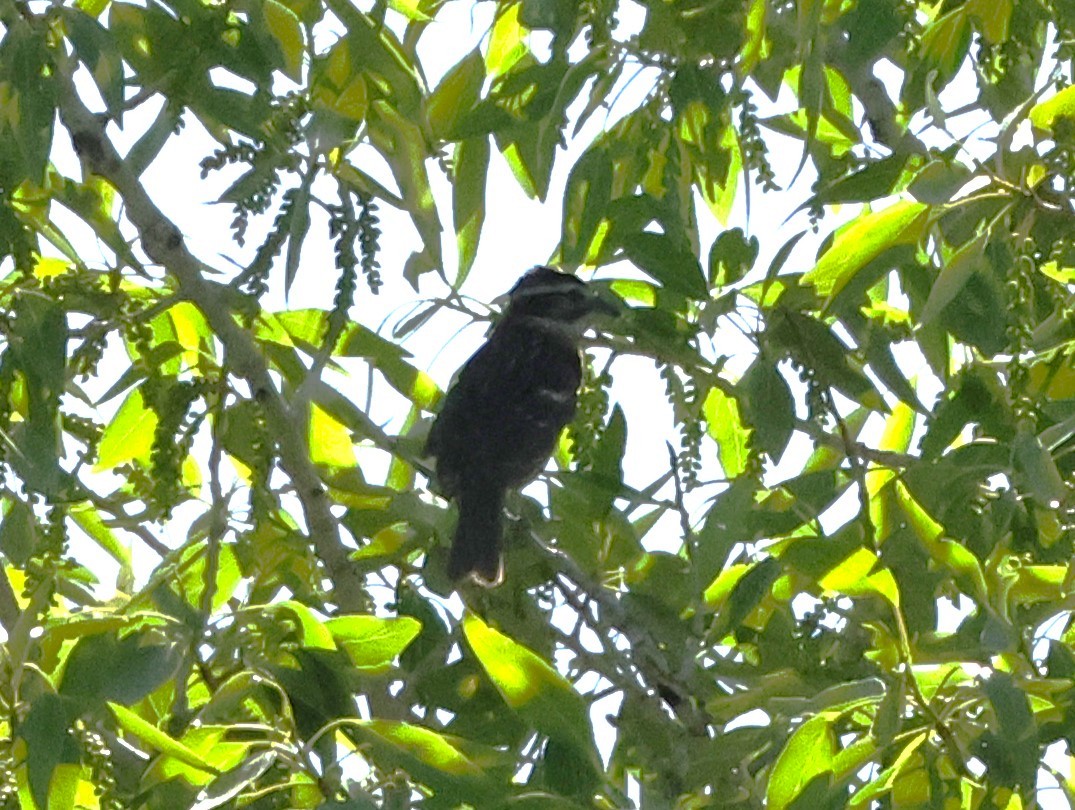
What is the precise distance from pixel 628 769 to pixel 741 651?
0.36 m

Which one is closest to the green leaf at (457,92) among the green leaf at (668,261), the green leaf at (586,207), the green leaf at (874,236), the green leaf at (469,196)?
the green leaf at (469,196)

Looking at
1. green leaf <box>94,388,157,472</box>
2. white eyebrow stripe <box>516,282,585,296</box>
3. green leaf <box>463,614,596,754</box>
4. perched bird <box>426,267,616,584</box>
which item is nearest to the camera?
green leaf <box>463,614,596,754</box>

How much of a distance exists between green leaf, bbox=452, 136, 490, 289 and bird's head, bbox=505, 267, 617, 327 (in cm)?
158

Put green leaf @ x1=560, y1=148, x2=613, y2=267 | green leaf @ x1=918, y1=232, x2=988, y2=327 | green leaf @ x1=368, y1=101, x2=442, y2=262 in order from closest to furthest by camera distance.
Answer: green leaf @ x1=918, y1=232, x2=988, y2=327
green leaf @ x1=560, y1=148, x2=613, y2=267
green leaf @ x1=368, y1=101, x2=442, y2=262

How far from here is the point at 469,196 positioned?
13.9 feet

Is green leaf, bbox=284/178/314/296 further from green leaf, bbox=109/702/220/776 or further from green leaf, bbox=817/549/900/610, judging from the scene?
green leaf, bbox=817/549/900/610

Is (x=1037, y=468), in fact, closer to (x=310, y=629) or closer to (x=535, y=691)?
(x=535, y=691)

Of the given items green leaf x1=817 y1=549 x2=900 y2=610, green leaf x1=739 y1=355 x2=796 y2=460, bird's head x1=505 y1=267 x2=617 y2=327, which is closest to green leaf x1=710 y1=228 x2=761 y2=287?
green leaf x1=739 y1=355 x2=796 y2=460

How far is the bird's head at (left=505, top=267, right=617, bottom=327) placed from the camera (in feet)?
20.2

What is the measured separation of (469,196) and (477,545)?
35.3 inches

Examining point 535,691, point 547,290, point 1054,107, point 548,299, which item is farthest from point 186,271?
point 548,299

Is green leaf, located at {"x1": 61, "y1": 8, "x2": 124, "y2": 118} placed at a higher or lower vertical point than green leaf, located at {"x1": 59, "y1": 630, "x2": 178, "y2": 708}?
higher

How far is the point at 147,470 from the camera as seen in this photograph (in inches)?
175

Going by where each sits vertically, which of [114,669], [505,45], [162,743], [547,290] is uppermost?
[547,290]
